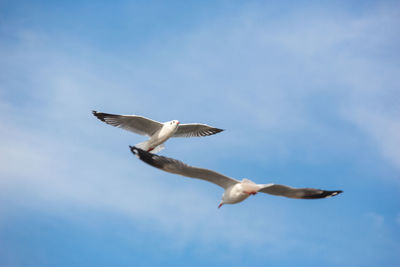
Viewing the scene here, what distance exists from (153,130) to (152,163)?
7656 millimetres

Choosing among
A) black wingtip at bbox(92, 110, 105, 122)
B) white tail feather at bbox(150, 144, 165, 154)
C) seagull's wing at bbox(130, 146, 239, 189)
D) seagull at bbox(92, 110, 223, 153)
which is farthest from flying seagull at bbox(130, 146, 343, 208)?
black wingtip at bbox(92, 110, 105, 122)

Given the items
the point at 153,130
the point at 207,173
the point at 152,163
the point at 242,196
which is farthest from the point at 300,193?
the point at 153,130

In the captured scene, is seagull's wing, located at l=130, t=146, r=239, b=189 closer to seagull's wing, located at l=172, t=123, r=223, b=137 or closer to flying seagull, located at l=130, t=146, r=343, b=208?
flying seagull, located at l=130, t=146, r=343, b=208

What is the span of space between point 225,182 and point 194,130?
8.55 meters

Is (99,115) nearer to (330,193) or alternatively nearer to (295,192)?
(295,192)

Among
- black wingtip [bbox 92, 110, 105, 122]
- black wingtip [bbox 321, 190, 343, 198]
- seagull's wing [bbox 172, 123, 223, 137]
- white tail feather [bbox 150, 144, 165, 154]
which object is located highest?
seagull's wing [bbox 172, 123, 223, 137]

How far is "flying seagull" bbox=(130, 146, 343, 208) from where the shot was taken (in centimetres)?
1075

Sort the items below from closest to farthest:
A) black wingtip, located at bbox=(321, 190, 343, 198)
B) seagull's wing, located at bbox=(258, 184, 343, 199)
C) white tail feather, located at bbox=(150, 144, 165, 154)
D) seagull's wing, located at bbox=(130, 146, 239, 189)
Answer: seagull's wing, located at bbox=(130, 146, 239, 189)
seagull's wing, located at bbox=(258, 184, 343, 199)
black wingtip, located at bbox=(321, 190, 343, 198)
white tail feather, located at bbox=(150, 144, 165, 154)

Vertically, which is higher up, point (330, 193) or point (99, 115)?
point (99, 115)

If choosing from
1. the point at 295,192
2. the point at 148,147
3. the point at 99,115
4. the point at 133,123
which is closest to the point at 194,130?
the point at 148,147

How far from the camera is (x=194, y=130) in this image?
776 inches

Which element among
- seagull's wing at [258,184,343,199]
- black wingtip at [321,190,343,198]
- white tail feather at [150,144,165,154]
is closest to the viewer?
seagull's wing at [258,184,343,199]

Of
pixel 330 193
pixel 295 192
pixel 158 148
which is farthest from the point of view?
pixel 158 148

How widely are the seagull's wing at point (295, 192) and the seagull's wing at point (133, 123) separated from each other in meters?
7.18
